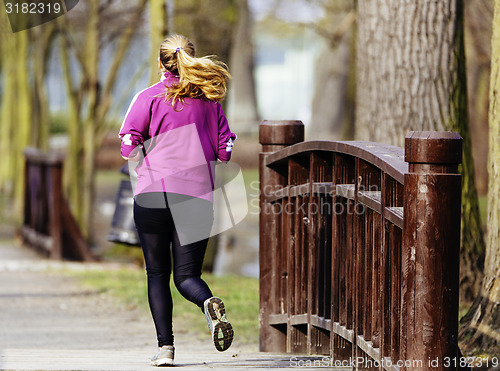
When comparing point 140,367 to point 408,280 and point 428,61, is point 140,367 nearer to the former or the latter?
point 408,280

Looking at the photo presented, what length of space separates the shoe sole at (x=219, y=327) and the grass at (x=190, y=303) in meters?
1.95

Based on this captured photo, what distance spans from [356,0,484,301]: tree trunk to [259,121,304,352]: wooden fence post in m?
1.70

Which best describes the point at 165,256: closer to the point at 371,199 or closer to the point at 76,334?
the point at 371,199

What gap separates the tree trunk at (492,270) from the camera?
4.87m

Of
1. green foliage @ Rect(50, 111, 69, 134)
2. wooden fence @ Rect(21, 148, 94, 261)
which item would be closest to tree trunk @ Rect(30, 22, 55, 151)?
wooden fence @ Rect(21, 148, 94, 261)

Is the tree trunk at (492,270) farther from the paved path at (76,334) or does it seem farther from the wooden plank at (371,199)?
the wooden plank at (371,199)

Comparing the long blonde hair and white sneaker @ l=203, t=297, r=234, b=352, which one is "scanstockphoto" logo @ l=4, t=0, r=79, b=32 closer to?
the long blonde hair

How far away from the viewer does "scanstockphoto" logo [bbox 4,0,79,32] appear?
14.4m

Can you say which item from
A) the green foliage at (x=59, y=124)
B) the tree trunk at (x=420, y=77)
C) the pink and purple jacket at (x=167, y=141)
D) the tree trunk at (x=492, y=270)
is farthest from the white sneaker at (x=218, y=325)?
the green foliage at (x=59, y=124)

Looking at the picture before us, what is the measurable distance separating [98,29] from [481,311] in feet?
37.1

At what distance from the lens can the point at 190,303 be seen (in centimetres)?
790

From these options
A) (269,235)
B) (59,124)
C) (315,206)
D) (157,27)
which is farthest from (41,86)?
(59,124)

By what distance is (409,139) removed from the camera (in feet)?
12.2

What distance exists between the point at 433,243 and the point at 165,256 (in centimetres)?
161
